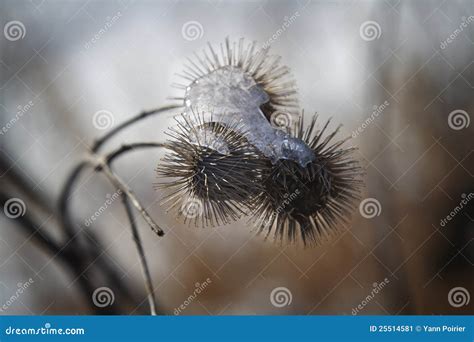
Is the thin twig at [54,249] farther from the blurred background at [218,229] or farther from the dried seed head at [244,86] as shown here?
the dried seed head at [244,86]

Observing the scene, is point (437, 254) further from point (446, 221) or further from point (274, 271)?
point (274, 271)

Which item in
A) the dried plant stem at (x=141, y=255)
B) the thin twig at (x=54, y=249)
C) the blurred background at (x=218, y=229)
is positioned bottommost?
the thin twig at (x=54, y=249)

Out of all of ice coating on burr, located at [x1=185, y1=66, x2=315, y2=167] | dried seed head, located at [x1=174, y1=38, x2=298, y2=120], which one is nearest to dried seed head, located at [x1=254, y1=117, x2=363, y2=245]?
ice coating on burr, located at [x1=185, y1=66, x2=315, y2=167]

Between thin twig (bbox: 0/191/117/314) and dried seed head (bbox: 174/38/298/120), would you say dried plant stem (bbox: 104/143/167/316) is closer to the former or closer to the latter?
thin twig (bbox: 0/191/117/314)

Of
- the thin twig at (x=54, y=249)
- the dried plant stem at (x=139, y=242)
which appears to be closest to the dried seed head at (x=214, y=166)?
the dried plant stem at (x=139, y=242)

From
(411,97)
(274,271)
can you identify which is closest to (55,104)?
(274,271)

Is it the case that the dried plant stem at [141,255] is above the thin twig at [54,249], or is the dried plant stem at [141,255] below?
above

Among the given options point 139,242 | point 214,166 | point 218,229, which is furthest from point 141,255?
point 214,166
